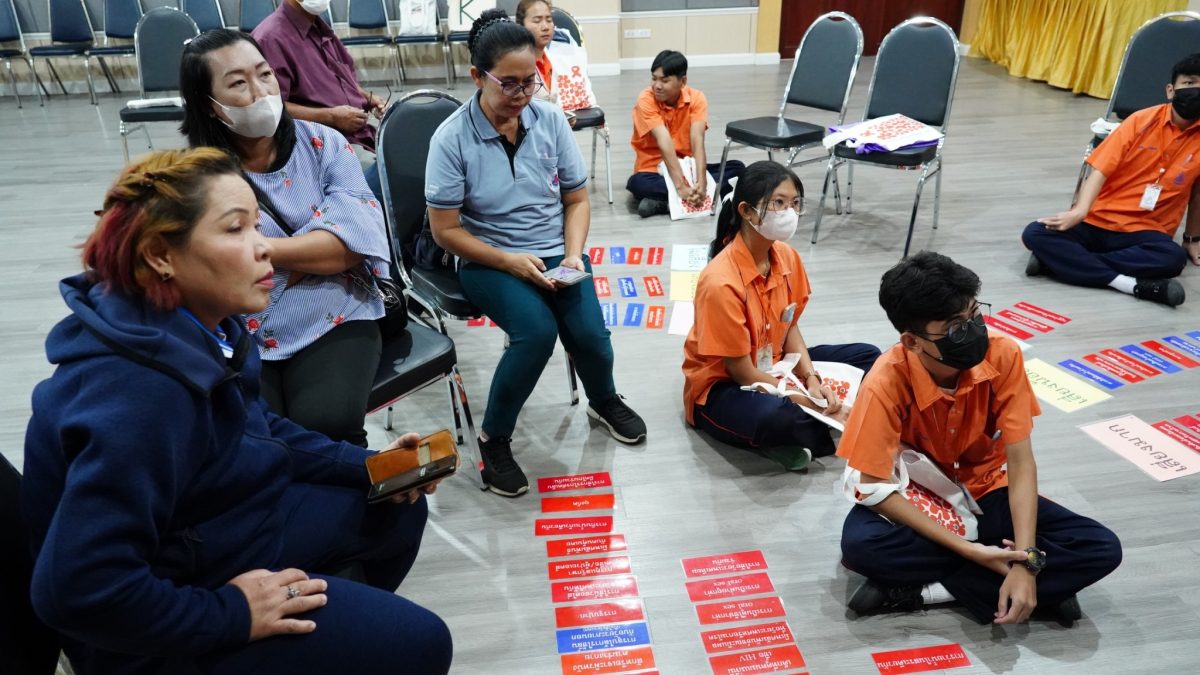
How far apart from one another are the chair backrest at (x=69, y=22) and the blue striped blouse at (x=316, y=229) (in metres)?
6.86

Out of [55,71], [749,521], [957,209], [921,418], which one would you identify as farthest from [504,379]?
[55,71]

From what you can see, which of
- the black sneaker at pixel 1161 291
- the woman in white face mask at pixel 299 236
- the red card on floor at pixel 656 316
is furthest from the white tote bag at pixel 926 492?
the black sneaker at pixel 1161 291

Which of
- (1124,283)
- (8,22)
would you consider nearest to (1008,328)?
(1124,283)

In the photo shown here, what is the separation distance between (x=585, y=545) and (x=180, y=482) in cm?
130

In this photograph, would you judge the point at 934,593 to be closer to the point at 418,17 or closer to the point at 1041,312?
the point at 1041,312

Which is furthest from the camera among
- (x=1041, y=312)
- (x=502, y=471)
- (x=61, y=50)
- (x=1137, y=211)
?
(x=61, y=50)

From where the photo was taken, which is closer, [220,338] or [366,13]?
[220,338]

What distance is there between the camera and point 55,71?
782cm

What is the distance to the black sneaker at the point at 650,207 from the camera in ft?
15.2

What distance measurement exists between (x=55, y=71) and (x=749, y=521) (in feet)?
27.7

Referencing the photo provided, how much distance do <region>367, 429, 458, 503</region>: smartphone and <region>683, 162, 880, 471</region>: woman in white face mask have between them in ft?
3.74

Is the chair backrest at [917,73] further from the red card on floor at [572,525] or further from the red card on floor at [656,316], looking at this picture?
the red card on floor at [572,525]

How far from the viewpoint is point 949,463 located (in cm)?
210

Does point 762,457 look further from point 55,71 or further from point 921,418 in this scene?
point 55,71
